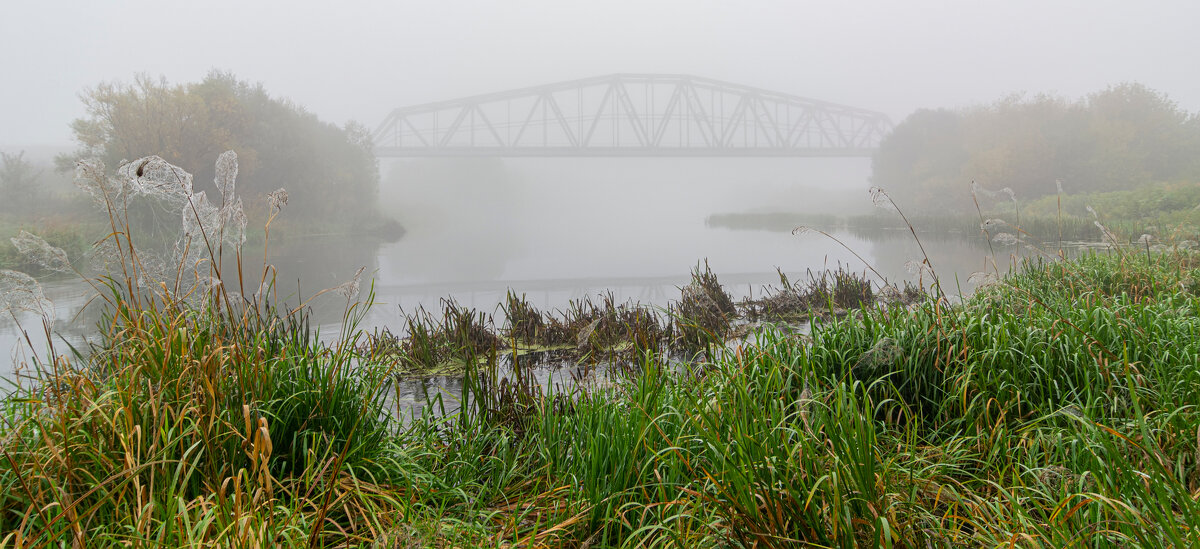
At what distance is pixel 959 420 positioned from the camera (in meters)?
2.58

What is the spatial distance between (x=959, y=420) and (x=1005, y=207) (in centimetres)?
2698

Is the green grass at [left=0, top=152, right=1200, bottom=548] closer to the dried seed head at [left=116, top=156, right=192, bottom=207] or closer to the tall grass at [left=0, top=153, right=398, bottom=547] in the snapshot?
the tall grass at [left=0, top=153, right=398, bottom=547]

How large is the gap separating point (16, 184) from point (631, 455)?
23580 mm

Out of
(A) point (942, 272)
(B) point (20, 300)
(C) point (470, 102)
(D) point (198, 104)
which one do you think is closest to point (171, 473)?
(B) point (20, 300)

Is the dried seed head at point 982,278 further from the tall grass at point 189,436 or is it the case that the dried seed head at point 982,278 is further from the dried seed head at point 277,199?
the dried seed head at point 277,199

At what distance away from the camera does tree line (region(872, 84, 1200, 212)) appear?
1045 inches

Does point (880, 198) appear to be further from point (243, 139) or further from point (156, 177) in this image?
point (243, 139)

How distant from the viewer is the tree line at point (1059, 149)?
1045 inches

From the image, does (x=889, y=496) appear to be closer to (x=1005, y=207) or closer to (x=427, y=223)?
(x=1005, y=207)

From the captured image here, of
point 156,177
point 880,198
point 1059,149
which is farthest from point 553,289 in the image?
point 1059,149

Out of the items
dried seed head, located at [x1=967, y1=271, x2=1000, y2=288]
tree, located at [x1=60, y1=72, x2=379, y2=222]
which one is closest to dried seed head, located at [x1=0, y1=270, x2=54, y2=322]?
dried seed head, located at [x1=967, y1=271, x2=1000, y2=288]

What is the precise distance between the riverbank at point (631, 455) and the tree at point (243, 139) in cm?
1119

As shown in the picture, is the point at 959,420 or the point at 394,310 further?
the point at 394,310

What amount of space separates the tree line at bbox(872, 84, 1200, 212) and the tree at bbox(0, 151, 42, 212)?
3273cm
